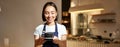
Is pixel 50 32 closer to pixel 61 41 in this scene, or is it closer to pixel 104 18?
pixel 61 41

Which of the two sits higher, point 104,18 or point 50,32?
point 50,32

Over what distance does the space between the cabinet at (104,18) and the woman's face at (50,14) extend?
3700 mm

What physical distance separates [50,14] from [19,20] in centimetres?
143

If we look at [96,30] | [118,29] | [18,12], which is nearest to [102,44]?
[118,29]

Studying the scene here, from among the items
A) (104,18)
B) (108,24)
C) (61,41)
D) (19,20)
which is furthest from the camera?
(104,18)

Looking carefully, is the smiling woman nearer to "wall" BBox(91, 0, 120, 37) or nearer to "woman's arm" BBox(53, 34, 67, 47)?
"woman's arm" BBox(53, 34, 67, 47)

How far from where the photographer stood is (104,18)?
5.33 metres

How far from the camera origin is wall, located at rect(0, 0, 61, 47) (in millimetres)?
2571

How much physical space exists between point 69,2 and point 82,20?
2.37 ft

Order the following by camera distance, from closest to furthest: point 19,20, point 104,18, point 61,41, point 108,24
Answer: point 61,41
point 19,20
point 108,24
point 104,18

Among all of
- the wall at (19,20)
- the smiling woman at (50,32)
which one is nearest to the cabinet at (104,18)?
the wall at (19,20)

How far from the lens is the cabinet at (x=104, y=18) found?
498cm

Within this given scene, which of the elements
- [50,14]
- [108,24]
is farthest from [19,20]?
[108,24]

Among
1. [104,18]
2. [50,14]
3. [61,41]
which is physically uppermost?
[50,14]
